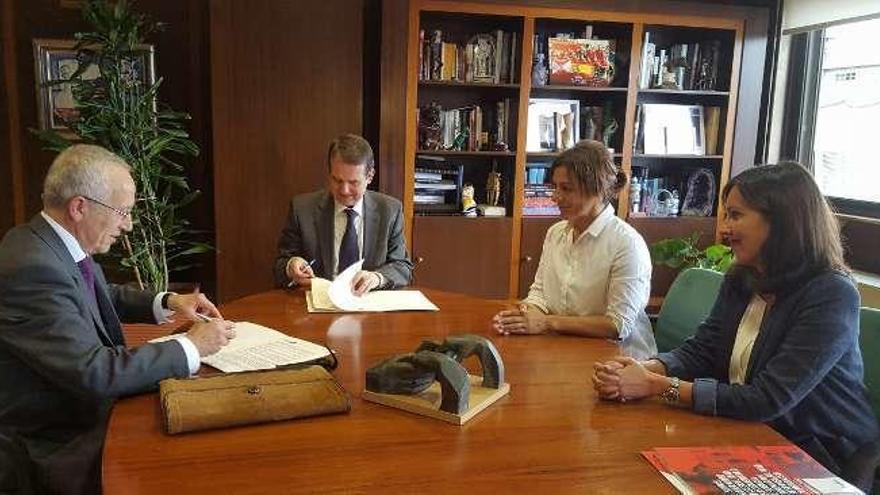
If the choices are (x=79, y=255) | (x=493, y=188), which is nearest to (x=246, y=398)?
(x=79, y=255)

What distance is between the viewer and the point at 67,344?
132cm

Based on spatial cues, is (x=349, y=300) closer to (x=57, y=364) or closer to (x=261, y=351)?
(x=261, y=351)

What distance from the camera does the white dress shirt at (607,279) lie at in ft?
6.48

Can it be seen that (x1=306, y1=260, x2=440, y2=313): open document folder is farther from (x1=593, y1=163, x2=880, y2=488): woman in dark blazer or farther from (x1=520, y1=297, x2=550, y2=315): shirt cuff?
(x1=593, y1=163, x2=880, y2=488): woman in dark blazer

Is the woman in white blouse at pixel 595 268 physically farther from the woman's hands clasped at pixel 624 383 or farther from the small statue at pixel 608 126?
the small statue at pixel 608 126

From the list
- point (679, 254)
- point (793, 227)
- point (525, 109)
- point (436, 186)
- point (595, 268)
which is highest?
point (525, 109)

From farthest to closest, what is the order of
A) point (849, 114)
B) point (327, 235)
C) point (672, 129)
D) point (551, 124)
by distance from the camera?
point (672, 129), point (551, 124), point (849, 114), point (327, 235)

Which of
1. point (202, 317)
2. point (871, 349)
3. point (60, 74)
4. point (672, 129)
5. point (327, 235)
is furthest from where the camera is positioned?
point (672, 129)

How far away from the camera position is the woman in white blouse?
1.92m

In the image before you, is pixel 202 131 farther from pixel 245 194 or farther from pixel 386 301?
pixel 386 301

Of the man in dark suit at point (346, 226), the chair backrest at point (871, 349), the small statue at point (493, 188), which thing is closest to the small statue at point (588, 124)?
the small statue at point (493, 188)

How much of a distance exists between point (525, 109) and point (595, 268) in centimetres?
181

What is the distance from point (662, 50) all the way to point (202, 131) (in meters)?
2.58

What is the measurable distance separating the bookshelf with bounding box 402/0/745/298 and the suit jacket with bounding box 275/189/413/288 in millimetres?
939
